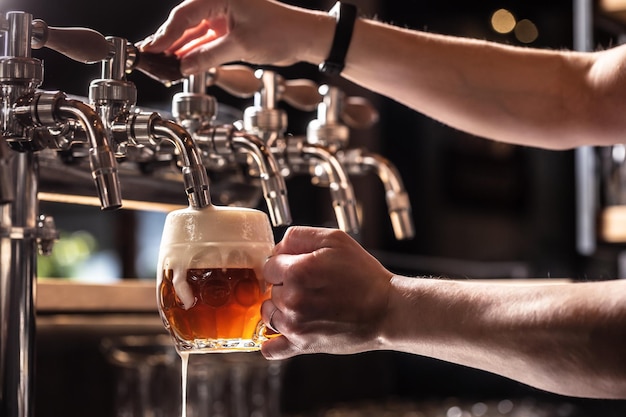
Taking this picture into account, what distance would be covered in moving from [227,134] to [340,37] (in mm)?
377

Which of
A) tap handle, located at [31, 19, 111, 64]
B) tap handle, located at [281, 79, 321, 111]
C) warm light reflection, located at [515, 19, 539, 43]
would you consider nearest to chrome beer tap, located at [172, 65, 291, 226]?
tap handle, located at [281, 79, 321, 111]

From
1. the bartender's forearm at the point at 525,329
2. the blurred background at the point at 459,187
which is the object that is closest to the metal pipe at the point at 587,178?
the blurred background at the point at 459,187

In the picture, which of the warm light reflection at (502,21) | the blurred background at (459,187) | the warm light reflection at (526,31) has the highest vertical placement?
the warm light reflection at (502,21)

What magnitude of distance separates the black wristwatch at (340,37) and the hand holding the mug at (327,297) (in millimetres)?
560

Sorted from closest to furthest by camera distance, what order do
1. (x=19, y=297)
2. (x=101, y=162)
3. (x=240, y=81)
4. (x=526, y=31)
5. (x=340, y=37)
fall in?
(x=101, y=162) → (x=19, y=297) → (x=240, y=81) → (x=340, y=37) → (x=526, y=31)

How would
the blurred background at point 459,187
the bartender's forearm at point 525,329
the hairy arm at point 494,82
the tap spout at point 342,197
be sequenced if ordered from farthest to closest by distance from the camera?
1. the blurred background at point 459,187
2. the hairy arm at point 494,82
3. the tap spout at point 342,197
4. the bartender's forearm at point 525,329

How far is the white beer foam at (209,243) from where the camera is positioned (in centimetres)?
95

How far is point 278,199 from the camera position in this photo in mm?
1110

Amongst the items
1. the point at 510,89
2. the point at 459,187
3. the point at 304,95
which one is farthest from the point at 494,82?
the point at 459,187

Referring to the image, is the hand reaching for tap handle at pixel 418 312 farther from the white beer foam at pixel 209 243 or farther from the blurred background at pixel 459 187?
the blurred background at pixel 459 187

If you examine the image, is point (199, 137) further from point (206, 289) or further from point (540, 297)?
point (540, 297)

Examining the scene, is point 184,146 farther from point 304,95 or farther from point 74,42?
point 304,95

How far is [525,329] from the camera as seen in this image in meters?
0.93

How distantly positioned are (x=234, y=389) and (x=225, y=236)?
1.05 metres
